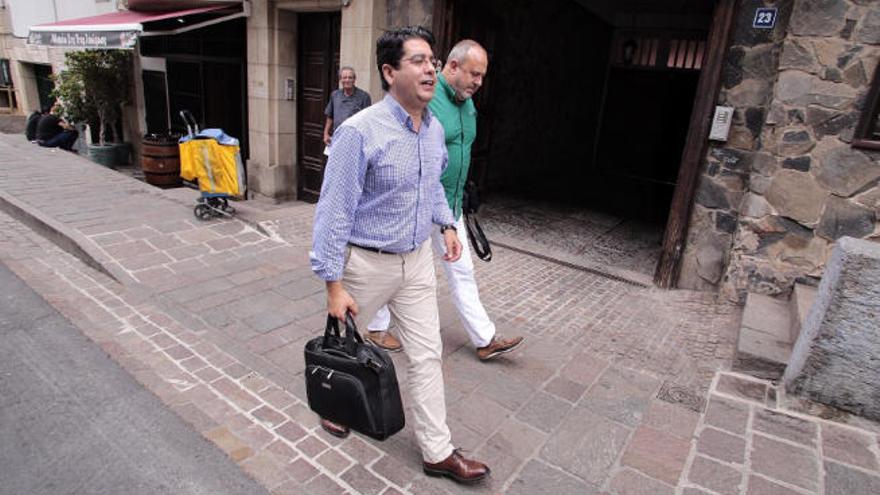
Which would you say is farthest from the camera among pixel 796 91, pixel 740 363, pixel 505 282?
pixel 505 282

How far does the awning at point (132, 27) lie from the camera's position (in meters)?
7.83

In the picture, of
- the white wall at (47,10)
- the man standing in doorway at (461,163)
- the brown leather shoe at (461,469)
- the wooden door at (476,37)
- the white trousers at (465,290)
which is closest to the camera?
the brown leather shoe at (461,469)

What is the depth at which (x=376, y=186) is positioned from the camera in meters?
2.21

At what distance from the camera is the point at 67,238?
535 centimetres

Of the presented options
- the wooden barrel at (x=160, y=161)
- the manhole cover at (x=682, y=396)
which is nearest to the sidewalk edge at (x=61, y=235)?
the wooden barrel at (x=160, y=161)

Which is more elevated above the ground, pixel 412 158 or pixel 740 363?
pixel 412 158

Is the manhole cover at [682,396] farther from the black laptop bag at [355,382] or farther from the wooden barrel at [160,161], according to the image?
the wooden barrel at [160,161]

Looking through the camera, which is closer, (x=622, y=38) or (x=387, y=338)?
(x=387, y=338)

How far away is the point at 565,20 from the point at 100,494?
9.79 meters

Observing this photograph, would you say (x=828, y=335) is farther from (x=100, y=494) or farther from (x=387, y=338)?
(x=100, y=494)

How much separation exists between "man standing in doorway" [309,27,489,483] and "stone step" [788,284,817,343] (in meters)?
2.68

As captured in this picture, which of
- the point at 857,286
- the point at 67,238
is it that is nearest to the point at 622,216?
the point at 857,286

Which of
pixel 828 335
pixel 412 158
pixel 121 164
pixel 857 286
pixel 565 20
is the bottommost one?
pixel 121 164

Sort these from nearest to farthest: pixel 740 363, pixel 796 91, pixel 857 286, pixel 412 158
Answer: pixel 412 158
pixel 857 286
pixel 740 363
pixel 796 91
